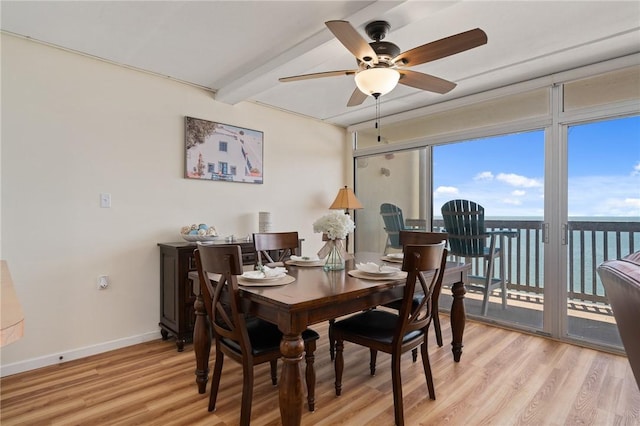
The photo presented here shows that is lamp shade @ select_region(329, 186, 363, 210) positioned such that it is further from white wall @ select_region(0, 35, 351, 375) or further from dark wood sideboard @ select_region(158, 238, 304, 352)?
dark wood sideboard @ select_region(158, 238, 304, 352)

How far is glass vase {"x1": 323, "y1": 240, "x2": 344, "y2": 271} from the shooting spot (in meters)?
2.19

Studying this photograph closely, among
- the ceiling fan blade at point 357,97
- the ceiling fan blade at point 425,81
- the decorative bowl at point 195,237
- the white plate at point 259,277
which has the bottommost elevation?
the white plate at point 259,277

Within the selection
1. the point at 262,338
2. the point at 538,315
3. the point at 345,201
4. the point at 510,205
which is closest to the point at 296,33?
the point at 262,338

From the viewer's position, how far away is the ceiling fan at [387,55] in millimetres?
1714

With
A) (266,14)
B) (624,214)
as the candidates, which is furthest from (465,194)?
(266,14)

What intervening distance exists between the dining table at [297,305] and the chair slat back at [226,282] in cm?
6

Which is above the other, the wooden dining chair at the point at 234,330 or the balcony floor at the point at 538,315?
the wooden dining chair at the point at 234,330

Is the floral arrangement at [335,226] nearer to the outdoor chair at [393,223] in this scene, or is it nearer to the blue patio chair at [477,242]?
the blue patio chair at [477,242]

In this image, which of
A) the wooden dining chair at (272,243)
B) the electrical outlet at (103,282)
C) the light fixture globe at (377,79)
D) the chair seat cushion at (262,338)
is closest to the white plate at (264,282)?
the chair seat cushion at (262,338)

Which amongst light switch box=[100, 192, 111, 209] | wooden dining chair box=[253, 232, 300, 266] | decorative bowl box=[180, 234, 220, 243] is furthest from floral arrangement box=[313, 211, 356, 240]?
light switch box=[100, 192, 111, 209]

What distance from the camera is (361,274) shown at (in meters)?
2.01

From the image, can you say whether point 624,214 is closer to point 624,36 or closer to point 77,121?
point 624,36

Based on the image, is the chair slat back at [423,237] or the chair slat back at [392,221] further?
the chair slat back at [392,221]

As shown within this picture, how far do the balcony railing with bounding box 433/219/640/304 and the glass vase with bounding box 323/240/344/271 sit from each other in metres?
2.04
